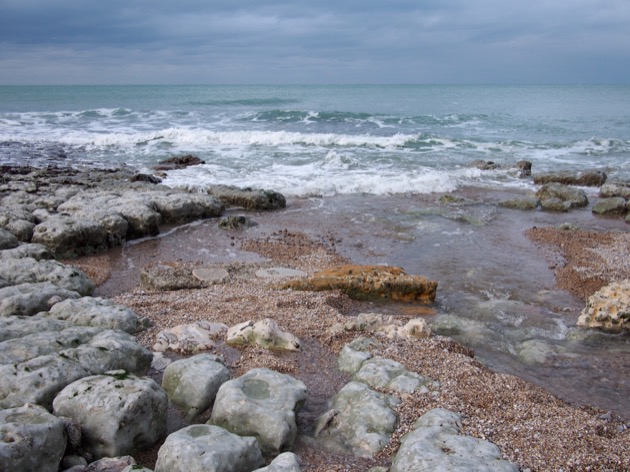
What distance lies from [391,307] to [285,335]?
2.23 m

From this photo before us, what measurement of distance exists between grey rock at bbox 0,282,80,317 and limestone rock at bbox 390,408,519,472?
15.9 ft

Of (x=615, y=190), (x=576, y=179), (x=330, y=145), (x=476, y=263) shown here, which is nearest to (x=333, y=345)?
(x=476, y=263)

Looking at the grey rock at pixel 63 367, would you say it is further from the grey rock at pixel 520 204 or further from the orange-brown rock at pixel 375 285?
the grey rock at pixel 520 204

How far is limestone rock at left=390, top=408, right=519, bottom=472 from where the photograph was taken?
3560mm

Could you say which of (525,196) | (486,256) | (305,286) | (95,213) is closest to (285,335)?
(305,286)

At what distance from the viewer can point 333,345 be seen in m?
6.20

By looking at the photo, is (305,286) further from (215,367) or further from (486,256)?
(486,256)

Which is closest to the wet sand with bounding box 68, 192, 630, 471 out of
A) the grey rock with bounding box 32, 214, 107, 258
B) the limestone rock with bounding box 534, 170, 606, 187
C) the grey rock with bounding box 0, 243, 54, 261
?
the grey rock with bounding box 32, 214, 107, 258

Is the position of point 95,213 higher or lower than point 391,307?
higher

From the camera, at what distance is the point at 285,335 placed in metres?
6.13

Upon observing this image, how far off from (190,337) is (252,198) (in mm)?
8449

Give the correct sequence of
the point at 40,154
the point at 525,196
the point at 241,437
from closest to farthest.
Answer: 1. the point at 241,437
2. the point at 525,196
3. the point at 40,154

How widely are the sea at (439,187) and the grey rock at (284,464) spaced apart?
3.13 m

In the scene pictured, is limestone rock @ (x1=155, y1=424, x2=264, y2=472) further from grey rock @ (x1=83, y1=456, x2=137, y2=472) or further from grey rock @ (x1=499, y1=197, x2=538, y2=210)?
grey rock @ (x1=499, y1=197, x2=538, y2=210)
